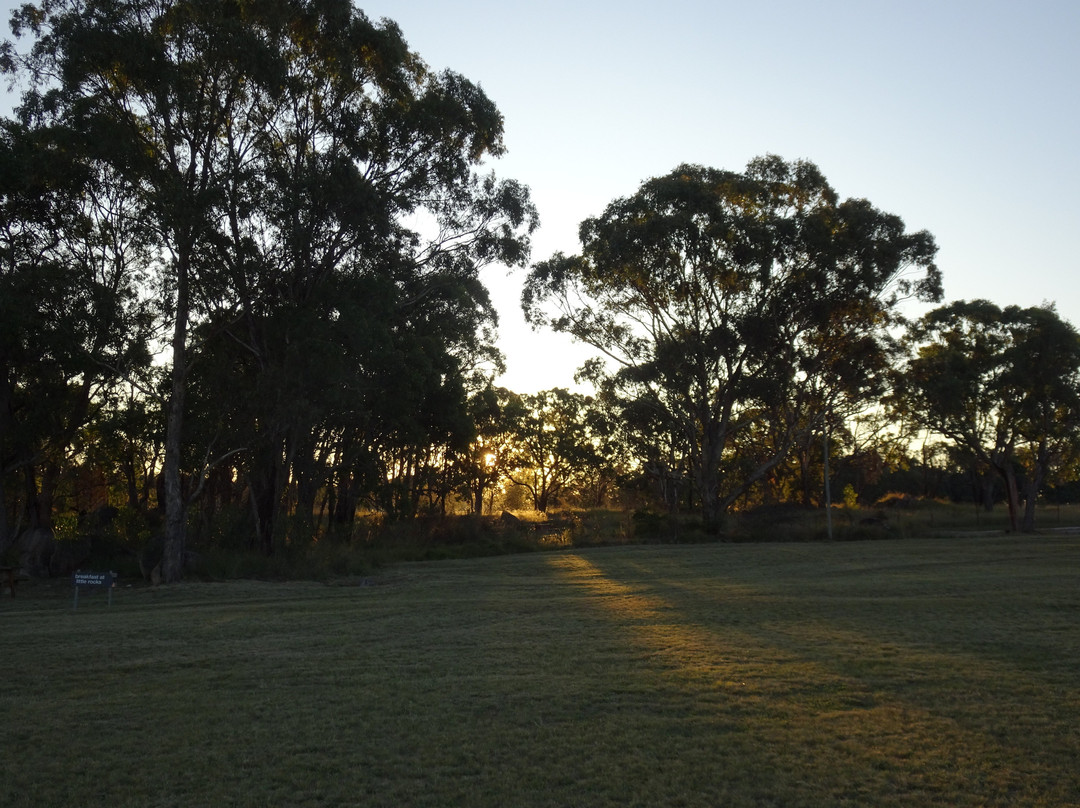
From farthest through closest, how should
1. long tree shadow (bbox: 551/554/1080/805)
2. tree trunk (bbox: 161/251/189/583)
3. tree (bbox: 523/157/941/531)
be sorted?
1. tree (bbox: 523/157/941/531)
2. tree trunk (bbox: 161/251/189/583)
3. long tree shadow (bbox: 551/554/1080/805)

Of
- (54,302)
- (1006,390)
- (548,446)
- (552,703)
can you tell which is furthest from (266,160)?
(548,446)

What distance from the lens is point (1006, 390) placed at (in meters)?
42.5

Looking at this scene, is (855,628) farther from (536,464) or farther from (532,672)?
(536,464)

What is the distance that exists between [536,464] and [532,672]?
213 feet

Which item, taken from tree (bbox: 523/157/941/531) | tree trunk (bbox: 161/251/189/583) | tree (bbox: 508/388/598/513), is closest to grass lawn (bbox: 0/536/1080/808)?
tree trunk (bbox: 161/251/189/583)

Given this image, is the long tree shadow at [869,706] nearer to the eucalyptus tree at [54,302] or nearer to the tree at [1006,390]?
the eucalyptus tree at [54,302]

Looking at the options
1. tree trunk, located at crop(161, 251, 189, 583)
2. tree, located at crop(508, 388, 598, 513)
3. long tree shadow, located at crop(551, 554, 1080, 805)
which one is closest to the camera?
long tree shadow, located at crop(551, 554, 1080, 805)

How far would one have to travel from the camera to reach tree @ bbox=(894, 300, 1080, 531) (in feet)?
137

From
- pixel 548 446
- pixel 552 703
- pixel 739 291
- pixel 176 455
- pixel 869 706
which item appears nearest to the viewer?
pixel 869 706

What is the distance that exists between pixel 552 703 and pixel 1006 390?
40.9 meters

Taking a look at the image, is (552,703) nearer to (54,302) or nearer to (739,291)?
(54,302)

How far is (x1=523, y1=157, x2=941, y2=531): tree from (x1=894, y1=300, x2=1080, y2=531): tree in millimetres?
3927

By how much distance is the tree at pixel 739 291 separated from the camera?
37.0 metres

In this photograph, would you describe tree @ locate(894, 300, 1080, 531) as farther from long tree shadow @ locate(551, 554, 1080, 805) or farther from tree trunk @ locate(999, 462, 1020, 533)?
long tree shadow @ locate(551, 554, 1080, 805)
